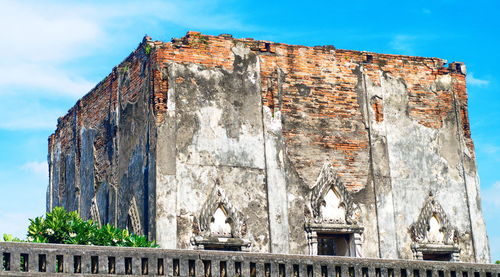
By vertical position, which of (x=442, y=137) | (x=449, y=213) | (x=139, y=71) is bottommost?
(x=449, y=213)

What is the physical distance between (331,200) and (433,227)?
2.46 m

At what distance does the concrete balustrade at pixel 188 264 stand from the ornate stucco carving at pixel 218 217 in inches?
197

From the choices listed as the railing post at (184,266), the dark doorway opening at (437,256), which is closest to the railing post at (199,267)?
the railing post at (184,266)

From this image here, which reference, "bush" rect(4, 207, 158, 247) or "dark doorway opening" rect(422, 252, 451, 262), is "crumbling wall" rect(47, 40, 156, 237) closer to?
"bush" rect(4, 207, 158, 247)

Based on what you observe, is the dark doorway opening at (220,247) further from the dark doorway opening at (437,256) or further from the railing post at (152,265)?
the railing post at (152,265)

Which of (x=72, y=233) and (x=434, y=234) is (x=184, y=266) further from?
(x=434, y=234)

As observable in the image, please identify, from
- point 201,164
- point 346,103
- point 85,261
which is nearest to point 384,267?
point 85,261

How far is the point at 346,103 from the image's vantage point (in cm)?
1958

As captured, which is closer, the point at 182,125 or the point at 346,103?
the point at 182,125

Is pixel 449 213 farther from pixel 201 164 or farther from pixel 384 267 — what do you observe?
pixel 384 267

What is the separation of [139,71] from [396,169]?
19.2 ft

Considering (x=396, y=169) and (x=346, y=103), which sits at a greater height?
(x=346, y=103)

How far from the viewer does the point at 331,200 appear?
739 inches

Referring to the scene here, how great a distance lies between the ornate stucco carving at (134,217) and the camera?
58.3ft
